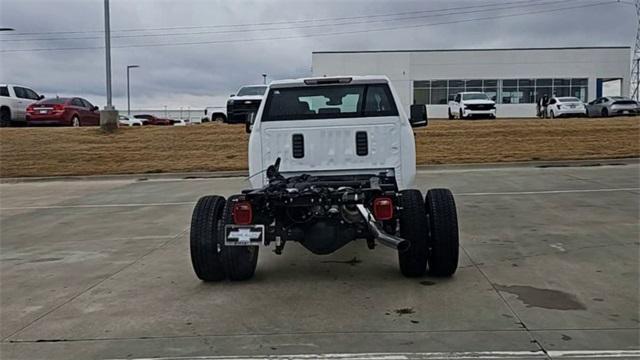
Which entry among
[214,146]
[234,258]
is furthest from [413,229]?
[214,146]

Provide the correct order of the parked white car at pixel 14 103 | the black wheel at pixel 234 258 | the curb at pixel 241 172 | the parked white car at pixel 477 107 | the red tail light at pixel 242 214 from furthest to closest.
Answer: the parked white car at pixel 477 107 → the parked white car at pixel 14 103 → the curb at pixel 241 172 → the black wheel at pixel 234 258 → the red tail light at pixel 242 214

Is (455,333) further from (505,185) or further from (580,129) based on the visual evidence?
(580,129)

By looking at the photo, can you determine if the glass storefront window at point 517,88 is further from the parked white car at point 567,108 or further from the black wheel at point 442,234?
the black wheel at point 442,234

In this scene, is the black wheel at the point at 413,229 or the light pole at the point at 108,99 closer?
the black wheel at the point at 413,229

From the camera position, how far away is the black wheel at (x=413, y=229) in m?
6.02

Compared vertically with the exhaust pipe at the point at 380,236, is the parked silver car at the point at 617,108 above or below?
above

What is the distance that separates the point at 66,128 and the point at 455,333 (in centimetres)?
2360

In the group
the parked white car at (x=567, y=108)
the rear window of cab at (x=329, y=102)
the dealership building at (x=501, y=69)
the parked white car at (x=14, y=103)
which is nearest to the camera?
the rear window of cab at (x=329, y=102)

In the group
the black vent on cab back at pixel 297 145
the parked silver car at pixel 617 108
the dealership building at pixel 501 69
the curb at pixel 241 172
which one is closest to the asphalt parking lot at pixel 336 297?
the black vent on cab back at pixel 297 145

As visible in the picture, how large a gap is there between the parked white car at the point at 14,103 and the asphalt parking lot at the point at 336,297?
17.8 metres

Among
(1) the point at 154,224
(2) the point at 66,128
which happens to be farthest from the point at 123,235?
(2) the point at 66,128

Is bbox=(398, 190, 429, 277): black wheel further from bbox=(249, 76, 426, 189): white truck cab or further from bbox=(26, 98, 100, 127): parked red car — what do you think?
bbox=(26, 98, 100, 127): parked red car

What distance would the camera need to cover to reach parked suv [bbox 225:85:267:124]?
957 inches

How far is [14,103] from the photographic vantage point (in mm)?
26594
